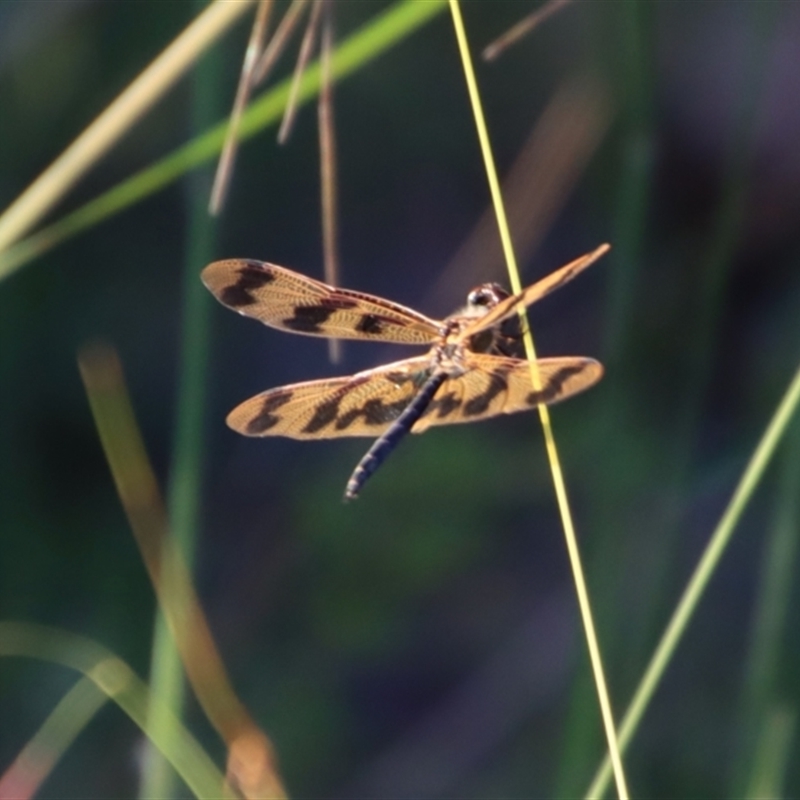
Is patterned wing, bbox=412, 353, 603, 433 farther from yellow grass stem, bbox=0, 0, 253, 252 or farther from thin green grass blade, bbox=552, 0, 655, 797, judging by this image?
yellow grass stem, bbox=0, 0, 253, 252

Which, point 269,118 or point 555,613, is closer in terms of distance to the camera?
point 269,118

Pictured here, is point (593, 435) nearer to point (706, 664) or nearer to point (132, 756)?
point (706, 664)

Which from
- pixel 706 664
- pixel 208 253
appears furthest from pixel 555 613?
pixel 208 253

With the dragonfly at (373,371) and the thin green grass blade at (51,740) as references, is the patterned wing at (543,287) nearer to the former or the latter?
the dragonfly at (373,371)

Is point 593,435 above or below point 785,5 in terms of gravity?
below

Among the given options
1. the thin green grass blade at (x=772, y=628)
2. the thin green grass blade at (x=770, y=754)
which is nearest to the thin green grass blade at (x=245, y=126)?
the thin green grass blade at (x=772, y=628)

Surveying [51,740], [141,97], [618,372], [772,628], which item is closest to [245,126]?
[141,97]

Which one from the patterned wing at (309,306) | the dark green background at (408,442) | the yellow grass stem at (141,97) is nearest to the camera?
the yellow grass stem at (141,97)
